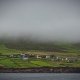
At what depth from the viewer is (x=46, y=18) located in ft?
20.4

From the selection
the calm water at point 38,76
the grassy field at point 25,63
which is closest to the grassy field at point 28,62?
the grassy field at point 25,63

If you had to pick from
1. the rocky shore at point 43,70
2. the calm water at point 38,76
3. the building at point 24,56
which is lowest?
the calm water at point 38,76

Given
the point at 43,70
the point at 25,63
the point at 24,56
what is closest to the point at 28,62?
the point at 25,63

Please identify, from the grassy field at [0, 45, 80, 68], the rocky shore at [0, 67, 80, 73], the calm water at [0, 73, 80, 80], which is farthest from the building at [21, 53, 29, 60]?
the calm water at [0, 73, 80, 80]

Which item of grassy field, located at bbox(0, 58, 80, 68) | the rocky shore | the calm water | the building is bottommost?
the calm water

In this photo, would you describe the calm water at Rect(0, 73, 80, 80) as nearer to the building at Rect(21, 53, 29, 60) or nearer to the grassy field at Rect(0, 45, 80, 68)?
the grassy field at Rect(0, 45, 80, 68)

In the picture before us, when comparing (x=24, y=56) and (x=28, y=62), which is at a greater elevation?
(x=24, y=56)

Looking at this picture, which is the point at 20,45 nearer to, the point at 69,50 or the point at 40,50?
the point at 40,50

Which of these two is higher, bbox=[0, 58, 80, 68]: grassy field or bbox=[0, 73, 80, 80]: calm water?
bbox=[0, 58, 80, 68]: grassy field

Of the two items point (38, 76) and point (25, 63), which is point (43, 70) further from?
point (25, 63)

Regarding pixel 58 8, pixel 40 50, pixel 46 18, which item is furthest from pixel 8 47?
pixel 58 8

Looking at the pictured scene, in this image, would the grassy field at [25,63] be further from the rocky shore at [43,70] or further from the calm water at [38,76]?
the calm water at [38,76]

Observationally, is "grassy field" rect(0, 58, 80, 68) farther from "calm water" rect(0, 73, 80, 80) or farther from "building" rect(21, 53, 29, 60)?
"calm water" rect(0, 73, 80, 80)

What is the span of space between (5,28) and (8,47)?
46cm
